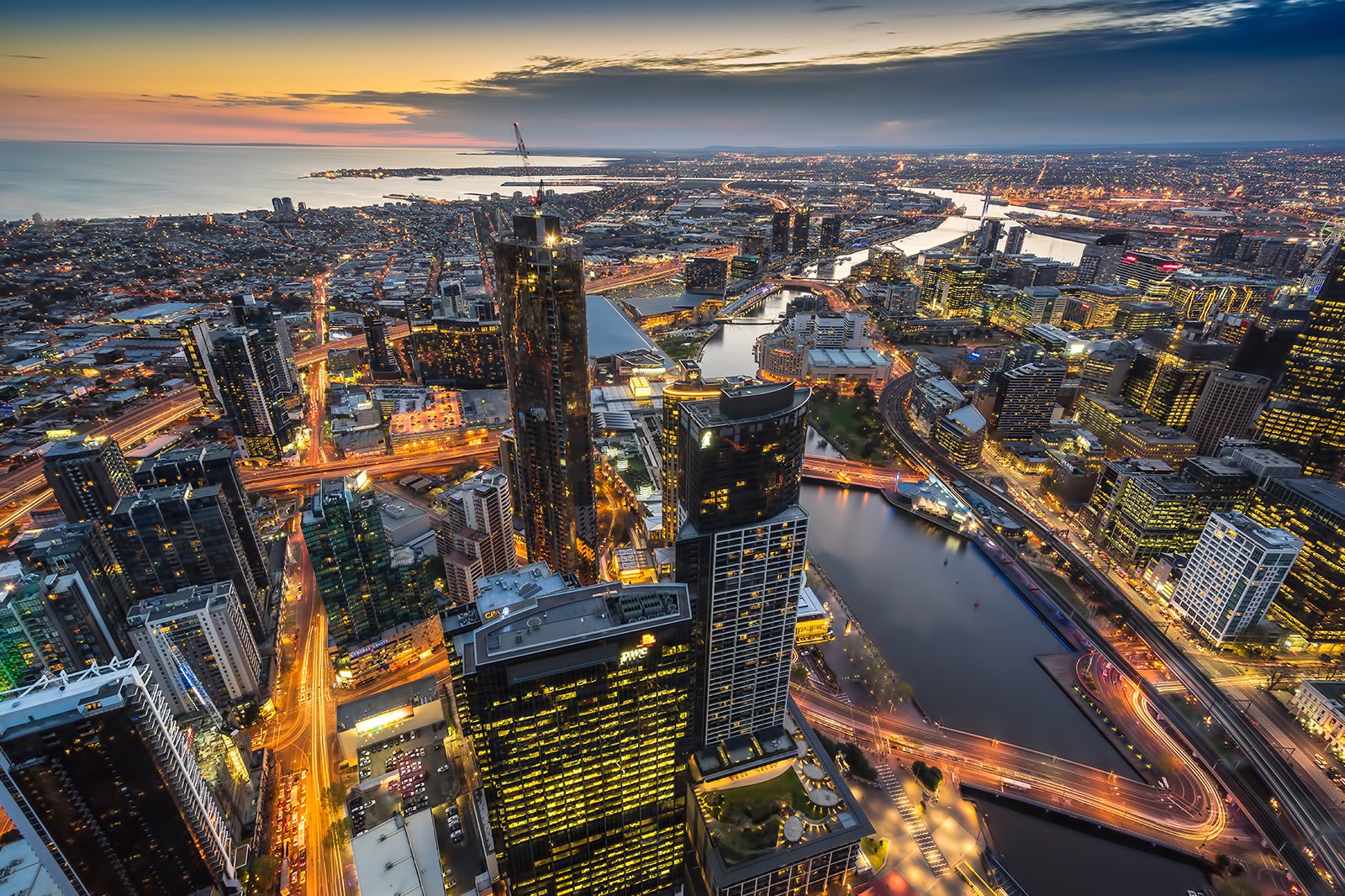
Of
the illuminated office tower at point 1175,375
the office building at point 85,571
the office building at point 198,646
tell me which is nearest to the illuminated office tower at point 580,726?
the office building at point 198,646

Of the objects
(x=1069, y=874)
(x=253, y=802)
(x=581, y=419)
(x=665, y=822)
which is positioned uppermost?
(x=581, y=419)

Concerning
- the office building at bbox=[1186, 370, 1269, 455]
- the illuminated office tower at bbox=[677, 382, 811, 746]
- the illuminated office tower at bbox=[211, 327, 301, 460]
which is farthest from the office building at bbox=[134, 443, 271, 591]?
the office building at bbox=[1186, 370, 1269, 455]

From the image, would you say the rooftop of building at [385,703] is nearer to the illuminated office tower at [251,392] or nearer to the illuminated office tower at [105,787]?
the illuminated office tower at [105,787]

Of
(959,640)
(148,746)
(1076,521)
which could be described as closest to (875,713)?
(959,640)

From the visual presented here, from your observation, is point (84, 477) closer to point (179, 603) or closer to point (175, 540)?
point (175, 540)

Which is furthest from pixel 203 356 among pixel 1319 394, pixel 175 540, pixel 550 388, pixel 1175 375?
pixel 1319 394

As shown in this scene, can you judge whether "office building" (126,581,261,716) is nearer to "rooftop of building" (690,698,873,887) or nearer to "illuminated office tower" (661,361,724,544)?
"illuminated office tower" (661,361,724,544)

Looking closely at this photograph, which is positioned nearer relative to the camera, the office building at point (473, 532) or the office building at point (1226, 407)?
the office building at point (473, 532)

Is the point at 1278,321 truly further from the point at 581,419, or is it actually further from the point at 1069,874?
the point at 581,419
